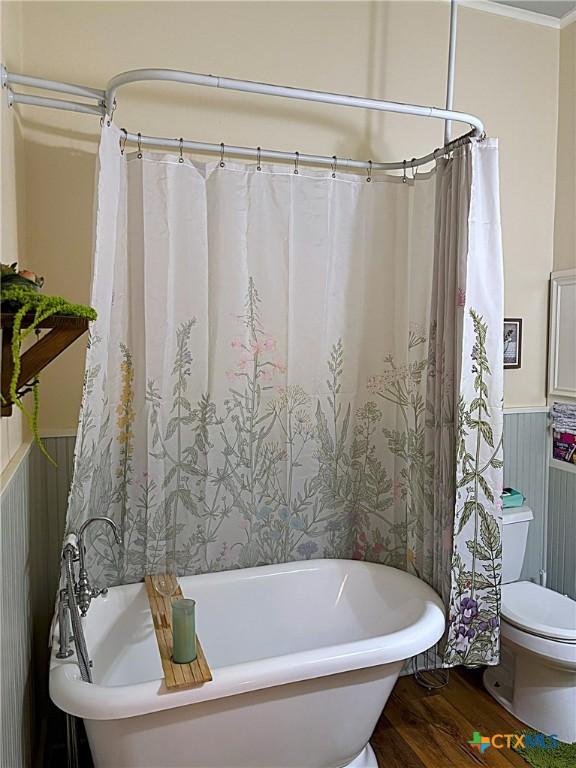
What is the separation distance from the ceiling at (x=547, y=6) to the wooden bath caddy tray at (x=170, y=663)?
2870mm

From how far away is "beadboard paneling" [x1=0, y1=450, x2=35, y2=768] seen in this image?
4.74ft

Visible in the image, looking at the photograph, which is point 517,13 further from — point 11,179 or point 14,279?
point 14,279

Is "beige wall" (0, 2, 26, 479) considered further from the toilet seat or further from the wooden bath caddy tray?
the toilet seat

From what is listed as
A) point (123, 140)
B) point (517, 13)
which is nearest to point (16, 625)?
point (123, 140)

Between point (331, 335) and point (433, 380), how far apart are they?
0.43 m

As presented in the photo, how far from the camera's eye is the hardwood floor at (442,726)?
2.25 m

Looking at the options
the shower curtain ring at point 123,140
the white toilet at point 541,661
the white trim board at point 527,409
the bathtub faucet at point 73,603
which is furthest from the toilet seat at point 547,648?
the shower curtain ring at point 123,140

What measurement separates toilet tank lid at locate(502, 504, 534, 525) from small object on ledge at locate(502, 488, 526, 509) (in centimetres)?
2

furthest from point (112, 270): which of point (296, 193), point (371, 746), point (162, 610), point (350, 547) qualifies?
point (371, 746)

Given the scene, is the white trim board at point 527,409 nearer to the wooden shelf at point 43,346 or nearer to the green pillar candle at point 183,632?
the green pillar candle at point 183,632

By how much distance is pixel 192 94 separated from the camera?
237 centimetres

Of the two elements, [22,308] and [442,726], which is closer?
[22,308]

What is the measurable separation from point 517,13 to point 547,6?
0.41 ft

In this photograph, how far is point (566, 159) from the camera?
2.98 metres
